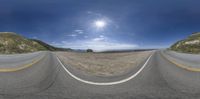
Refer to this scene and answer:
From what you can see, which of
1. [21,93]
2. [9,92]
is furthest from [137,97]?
[9,92]

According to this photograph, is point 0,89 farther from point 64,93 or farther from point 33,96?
point 64,93

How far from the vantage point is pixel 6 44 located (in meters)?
171

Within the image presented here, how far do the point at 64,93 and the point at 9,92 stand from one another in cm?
176

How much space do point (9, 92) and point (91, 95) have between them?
266 centimetres

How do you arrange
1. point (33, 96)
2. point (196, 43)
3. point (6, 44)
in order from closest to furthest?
1. point (33, 96)
2. point (196, 43)
3. point (6, 44)

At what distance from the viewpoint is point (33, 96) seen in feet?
18.0

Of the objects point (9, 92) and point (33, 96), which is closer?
point (33, 96)

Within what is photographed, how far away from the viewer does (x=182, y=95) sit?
224 inches

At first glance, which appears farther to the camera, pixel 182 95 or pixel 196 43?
pixel 196 43

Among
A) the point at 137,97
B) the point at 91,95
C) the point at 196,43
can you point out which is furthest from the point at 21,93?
the point at 196,43

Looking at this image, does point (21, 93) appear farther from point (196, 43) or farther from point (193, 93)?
point (196, 43)

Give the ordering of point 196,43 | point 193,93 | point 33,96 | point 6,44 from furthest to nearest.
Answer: point 6,44
point 196,43
point 193,93
point 33,96

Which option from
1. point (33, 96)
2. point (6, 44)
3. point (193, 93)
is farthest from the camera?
point (6, 44)

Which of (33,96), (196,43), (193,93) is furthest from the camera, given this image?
(196,43)
